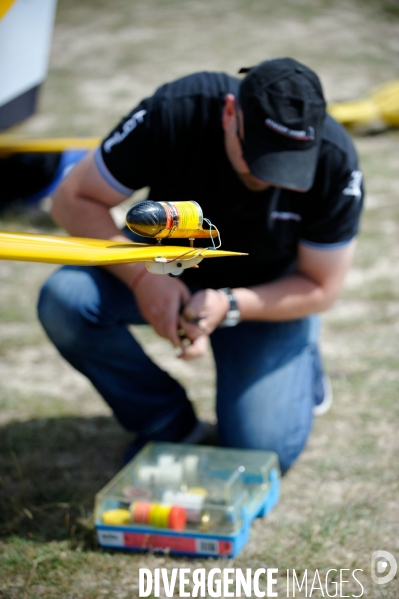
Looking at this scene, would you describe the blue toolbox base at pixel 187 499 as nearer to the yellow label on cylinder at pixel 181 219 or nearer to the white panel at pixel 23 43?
the yellow label on cylinder at pixel 181 219

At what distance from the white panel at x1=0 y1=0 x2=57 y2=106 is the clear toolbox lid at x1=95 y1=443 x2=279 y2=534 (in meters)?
1.95

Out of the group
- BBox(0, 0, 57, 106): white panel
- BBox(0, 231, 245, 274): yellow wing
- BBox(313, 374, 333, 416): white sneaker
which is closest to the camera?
BBox(0, 231, 245, 274): yellow wing

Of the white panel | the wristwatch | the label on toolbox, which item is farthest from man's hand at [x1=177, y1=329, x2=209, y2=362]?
the white panel

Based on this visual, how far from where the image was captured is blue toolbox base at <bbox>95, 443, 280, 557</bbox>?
215 cm

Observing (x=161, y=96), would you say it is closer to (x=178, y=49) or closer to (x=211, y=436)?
(x=211, y=436)

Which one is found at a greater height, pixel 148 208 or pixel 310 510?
pixel 148 208

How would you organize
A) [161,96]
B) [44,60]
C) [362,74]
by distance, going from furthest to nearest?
[362,74] → [44,60] → [161,96]

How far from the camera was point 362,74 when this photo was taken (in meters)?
8.67

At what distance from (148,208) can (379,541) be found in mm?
1394

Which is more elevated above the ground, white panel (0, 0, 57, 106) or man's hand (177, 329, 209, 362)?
white panel (0, 0, 57, 106)

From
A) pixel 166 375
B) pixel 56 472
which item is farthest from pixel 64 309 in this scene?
pixel 56 472

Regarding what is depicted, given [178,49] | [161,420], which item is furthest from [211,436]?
[178,49]

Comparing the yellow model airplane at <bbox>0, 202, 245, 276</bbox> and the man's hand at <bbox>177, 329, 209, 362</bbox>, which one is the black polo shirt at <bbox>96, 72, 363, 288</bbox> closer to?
the man's hand at <bbox>177, 329, 209, 362</bbox>

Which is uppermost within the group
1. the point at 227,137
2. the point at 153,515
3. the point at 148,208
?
the point at 148,208
